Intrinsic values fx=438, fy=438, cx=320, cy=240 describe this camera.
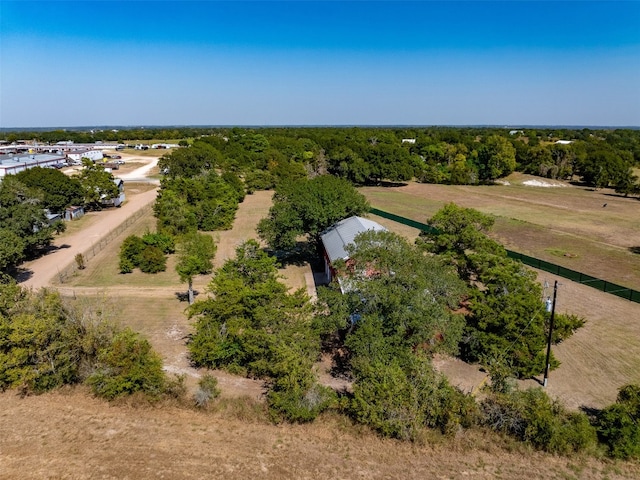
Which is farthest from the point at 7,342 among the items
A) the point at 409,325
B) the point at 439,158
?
the point at 439,158

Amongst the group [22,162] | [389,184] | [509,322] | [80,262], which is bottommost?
[389,184]

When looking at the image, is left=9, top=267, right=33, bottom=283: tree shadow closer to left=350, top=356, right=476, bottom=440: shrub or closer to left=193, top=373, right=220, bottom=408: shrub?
left=193, top=373, right=220, bottom=408: shrub

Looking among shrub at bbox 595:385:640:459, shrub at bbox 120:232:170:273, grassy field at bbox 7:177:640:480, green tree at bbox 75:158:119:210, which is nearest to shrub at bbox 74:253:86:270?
shrub at bbox 120:232:170:273

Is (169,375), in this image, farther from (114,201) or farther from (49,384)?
(114,201)

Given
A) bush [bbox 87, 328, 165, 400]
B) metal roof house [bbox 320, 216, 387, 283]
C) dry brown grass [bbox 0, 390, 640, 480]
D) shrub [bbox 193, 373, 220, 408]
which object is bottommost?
dry brown grass [bbox 0, 390, 640, 480]

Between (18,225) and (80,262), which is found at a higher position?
(18,225)

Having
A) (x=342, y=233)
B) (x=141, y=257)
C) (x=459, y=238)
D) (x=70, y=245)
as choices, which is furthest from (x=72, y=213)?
(x=459, y=238)

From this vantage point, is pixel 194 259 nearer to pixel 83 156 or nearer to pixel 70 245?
pixel 70 245
